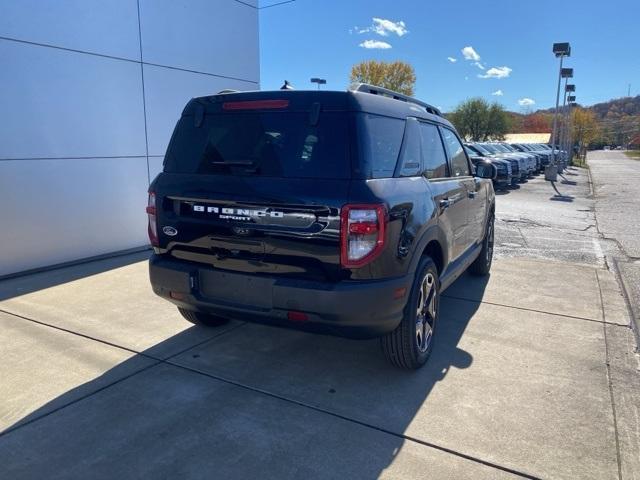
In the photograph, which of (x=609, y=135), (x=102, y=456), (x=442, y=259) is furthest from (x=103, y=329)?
(x=609, y=135)

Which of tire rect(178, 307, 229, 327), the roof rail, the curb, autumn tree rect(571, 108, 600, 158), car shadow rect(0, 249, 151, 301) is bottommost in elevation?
the curb

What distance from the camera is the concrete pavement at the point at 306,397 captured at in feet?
8.95

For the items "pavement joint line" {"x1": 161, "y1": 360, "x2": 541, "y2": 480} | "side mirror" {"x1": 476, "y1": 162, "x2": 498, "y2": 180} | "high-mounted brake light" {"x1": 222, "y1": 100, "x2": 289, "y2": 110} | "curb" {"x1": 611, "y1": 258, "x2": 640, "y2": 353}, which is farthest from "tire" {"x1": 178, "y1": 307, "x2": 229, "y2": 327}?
"curb" {"x1": 611, "y1": 258, "x2": 640, "y2": 353}

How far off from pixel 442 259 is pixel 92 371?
9.45ft

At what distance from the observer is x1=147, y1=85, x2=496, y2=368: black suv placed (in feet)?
9.95

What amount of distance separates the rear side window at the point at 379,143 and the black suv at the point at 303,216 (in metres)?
0.01

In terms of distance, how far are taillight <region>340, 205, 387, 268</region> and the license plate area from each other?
55 centimetres

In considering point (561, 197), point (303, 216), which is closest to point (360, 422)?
point (303, 216)

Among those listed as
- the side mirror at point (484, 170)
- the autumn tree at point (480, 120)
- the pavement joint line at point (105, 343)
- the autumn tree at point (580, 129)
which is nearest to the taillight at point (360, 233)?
the pavement joint line at point (105, 343)

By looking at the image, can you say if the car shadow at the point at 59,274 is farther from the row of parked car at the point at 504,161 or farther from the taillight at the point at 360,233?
the row of parked car at the point at 504,161

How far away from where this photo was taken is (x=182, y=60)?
8.49 meters

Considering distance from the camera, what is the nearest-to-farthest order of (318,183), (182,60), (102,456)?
(102,456)
(318,183)
(182,60)

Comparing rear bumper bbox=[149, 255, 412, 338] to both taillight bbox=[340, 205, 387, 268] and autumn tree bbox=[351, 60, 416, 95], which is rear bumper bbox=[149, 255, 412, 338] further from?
autumn tree bbox=[351, 60, 416, 95]

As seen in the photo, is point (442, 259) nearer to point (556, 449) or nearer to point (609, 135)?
point (556, 449)
